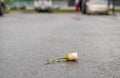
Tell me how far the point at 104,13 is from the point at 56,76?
91.6 ft

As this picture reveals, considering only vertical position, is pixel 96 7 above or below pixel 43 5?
above

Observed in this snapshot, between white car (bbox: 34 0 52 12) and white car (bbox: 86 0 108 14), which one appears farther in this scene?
white car (bbox: 34 0 52 12)

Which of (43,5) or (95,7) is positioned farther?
(43,5)

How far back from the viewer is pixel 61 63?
22.5 ft

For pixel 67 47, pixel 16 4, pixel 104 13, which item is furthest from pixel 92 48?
pixel 16 4

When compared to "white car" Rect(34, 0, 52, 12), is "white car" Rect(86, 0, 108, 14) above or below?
above

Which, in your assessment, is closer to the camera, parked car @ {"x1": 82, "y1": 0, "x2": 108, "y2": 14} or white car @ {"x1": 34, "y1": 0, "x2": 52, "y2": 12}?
parked car @ {"x1": 82, "y1": 0, "x2": 108, "y2": 14}

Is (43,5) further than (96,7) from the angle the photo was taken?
Yes

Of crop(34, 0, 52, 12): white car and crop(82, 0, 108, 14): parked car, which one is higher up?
crop(82, 0, 108, 14): parked car

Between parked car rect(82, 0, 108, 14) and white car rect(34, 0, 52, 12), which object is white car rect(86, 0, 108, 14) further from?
white car rect(34, 0, 52, 12)

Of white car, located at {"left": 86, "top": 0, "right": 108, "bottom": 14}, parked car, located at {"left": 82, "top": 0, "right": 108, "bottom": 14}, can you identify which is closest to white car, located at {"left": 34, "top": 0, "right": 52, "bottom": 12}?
parked car, located at {"left": 82, "top": 0, "right": 108, "bottom": 14}

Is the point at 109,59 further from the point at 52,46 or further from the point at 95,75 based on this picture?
the point at 52,46

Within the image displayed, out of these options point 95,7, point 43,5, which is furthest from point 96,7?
point 43,5

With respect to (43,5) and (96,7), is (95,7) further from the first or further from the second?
(43,5)
